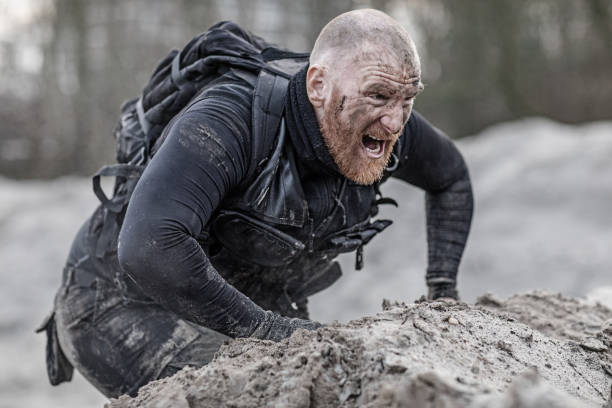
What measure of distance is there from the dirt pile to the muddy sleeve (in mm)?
136

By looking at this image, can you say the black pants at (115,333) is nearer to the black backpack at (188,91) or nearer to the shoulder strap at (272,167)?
the black backpack at (188,91)

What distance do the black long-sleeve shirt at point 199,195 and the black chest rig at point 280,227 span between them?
0.17 feet

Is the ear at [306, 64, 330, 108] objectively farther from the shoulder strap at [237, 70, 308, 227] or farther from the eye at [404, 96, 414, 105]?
the eye at [404, 96, 414, 105]

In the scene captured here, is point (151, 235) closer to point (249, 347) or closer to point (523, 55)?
point (249, 347)

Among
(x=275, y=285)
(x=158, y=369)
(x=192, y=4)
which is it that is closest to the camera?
(x=158, y=369)

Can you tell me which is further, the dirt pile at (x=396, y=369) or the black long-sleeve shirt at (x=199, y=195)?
the black long-sleeve shirt at (x=199, y=195)

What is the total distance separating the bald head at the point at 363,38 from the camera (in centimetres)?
238

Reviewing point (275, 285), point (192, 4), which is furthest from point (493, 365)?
point (192, 4)

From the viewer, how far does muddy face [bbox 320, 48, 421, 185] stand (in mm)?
2363

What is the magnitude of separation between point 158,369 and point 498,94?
1213 cm

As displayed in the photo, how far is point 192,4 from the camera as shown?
1245 centimetres

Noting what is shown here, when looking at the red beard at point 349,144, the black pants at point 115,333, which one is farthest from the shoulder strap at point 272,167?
the black pants at point 115,333

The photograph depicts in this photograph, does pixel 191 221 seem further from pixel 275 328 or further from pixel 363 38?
pixel 363 38

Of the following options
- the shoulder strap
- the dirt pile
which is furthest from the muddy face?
the dirt pile
